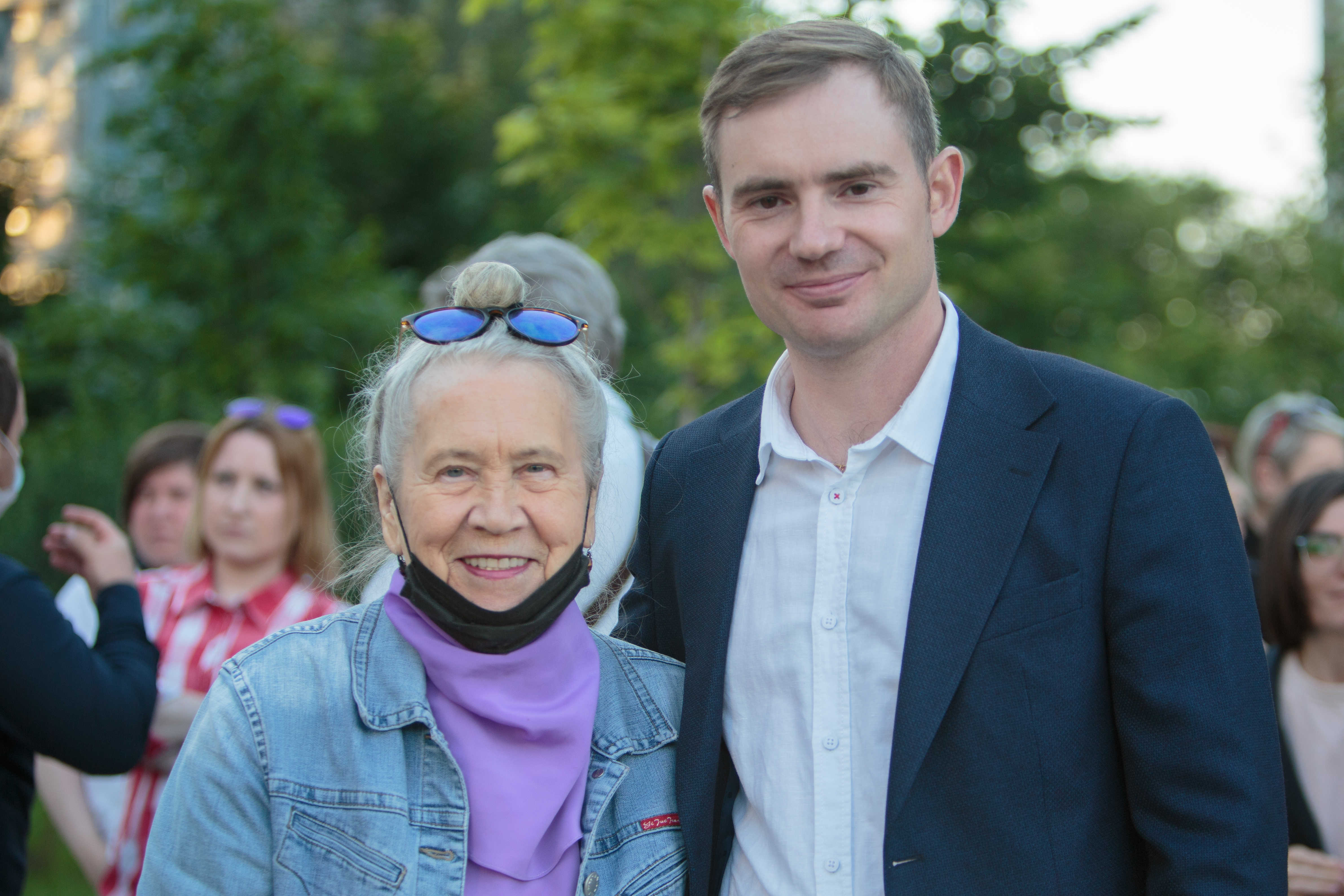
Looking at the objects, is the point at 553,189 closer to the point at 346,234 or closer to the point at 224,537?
the point at 224,537

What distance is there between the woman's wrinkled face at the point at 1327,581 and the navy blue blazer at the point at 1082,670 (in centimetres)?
199

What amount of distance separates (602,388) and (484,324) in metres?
0.31

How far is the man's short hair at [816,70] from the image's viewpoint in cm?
205

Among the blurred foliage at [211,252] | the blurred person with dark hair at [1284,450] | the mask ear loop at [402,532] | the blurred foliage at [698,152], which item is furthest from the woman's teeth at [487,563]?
the blurred foliage at [211,252]

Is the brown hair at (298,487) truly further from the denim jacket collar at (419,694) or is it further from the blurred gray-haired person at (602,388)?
the denim jacket collar at (419,694)

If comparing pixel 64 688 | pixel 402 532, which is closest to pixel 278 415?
pixel 64 688

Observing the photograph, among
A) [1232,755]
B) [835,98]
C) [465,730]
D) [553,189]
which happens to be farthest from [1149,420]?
[553,189]

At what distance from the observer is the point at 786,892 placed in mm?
2018

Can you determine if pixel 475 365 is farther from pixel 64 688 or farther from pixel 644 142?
pixel 644 142

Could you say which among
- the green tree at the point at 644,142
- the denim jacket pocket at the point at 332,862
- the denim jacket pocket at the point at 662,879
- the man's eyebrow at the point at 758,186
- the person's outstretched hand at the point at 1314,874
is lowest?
the person's outstretched hand at the point at 1314,874

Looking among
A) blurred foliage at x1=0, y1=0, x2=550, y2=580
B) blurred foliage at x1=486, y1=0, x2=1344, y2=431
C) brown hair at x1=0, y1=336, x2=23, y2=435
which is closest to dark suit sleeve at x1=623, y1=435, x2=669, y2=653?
brown hair at x1=0, y1=336, x2=23, y2=435

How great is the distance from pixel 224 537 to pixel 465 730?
2.32 metres

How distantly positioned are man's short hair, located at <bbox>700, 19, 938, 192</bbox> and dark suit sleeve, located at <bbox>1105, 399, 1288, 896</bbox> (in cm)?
76

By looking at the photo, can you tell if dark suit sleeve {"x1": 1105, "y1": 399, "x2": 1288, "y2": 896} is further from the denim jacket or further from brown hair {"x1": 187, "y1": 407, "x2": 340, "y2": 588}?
brown hair {"x1": 187, "y1": 407, "x2": 340, "y2": 588}
